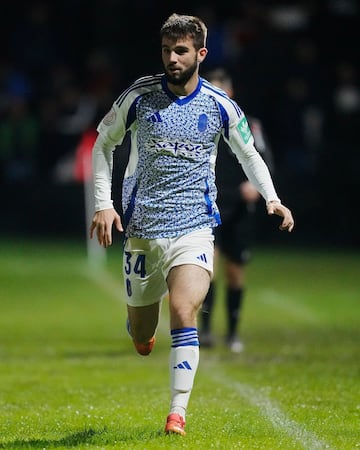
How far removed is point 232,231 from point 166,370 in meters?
2.07

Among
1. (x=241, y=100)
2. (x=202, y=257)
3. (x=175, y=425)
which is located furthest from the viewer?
(x=241, y=100)

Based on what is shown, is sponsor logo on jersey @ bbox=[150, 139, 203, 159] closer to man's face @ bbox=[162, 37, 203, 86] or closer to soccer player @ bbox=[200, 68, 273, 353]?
man's face @ bbox=[162, 37, 203, 86]

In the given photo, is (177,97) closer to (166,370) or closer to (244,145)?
(244,145)

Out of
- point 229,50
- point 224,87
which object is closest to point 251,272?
point 229,50

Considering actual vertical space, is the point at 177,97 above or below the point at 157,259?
above

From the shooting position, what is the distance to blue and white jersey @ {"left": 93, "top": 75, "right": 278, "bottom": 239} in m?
7.83

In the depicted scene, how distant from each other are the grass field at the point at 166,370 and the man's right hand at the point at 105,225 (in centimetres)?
122

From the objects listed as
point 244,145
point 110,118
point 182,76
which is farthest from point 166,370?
point 182,76

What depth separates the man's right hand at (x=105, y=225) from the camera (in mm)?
7645

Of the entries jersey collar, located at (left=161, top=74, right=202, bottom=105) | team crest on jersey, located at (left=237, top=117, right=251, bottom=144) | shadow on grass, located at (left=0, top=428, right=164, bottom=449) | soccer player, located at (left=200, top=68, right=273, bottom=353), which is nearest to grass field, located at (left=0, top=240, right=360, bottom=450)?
shadow on grass, located at (left=0, top=428, right=164, bottom=449)

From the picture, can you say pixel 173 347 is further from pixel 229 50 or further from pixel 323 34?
pixel 323 34

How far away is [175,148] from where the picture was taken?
7836mm

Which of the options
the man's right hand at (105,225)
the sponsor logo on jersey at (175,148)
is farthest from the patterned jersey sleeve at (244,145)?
the man's right hand at (105,225)

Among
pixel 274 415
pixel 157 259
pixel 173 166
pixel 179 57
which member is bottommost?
pixel 274 415
